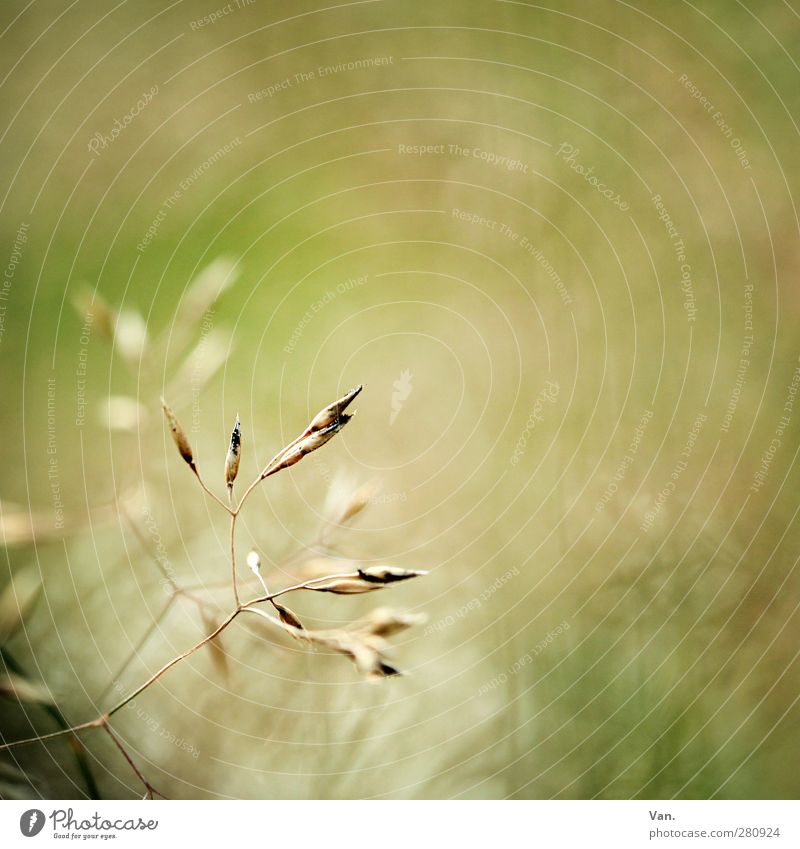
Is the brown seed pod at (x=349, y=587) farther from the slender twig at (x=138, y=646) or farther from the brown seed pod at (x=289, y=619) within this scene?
the slender twig at (x=138, y=646)

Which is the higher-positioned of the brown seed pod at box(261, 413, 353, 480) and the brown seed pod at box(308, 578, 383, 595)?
the brown seed pod at box(261, 413, 353, 480)

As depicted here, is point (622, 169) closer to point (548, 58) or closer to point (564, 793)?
point (548, 58)

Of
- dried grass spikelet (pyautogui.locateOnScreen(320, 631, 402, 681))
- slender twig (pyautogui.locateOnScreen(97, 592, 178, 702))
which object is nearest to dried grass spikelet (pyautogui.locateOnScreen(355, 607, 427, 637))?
dried grass spikelet (pyautogui.locateOnScreen(320, 631, 402, 681))

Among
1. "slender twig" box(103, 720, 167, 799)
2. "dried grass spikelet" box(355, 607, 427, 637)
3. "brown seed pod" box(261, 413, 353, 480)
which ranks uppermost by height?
"brown seed pod" box(261, 413, 353, 480)

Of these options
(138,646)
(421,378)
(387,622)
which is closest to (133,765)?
(138,646)

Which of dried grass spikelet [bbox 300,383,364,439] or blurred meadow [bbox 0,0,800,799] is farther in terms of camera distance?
blurred meadow [bbox 0,0,800,799]

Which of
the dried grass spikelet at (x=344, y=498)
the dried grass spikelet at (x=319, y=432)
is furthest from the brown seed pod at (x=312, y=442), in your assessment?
the dried grass spikelet at (x=344, y=498)

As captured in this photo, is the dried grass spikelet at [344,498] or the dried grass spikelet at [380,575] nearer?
the dried grass spikelet at [380,575]

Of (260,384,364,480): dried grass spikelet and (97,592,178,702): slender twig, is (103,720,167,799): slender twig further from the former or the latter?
(260,384,364,480): dried grass spikelet
